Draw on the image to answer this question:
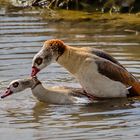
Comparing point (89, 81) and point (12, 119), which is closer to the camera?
point (12, 119)

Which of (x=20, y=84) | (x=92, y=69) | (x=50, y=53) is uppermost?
(x=50, y=53)

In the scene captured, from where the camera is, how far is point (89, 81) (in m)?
9.72

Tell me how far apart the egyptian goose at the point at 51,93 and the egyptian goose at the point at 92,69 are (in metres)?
0.12

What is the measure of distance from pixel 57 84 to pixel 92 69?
1.08 meters

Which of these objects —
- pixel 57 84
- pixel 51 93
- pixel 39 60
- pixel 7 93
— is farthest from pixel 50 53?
pixel 57 84

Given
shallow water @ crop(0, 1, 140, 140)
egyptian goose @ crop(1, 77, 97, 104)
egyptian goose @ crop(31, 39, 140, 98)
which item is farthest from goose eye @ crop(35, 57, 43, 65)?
shallow water @ crop(0, 1, 140, 140)

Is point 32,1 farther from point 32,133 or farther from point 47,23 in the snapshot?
point 32,133

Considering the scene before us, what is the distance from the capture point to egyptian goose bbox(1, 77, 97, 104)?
9766 millimetres

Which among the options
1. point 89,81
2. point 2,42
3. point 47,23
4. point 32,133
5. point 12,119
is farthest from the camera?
point 47,23

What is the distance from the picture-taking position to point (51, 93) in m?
9.86

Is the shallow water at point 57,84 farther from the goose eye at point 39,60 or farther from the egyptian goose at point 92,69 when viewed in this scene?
the goose eye at point 39,60

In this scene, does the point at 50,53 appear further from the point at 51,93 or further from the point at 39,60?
the point at 51,93

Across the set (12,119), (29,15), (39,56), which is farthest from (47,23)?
(12,119)

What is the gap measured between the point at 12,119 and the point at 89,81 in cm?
132
